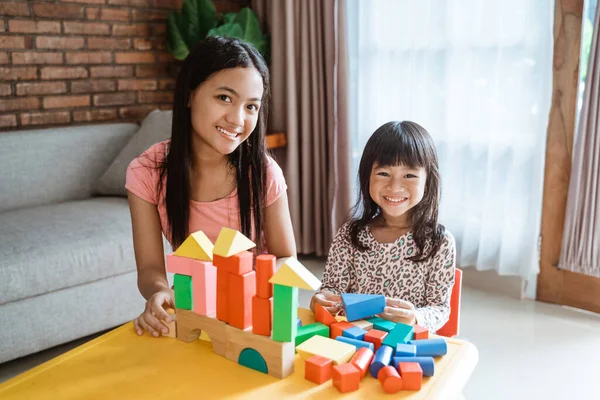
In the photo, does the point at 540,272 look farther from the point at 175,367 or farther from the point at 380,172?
the point at 175,367

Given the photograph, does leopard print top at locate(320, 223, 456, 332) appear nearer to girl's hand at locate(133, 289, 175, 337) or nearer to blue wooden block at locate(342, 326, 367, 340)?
blue wooden block at locate(342, 326, 367, 340)

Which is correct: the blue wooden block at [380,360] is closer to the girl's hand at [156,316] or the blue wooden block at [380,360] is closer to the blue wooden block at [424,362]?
the blue wooden block at [424,362]

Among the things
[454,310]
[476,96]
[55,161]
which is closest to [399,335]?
[454,310]

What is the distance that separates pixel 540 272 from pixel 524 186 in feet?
1.45

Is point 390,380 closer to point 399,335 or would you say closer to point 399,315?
point 399,335

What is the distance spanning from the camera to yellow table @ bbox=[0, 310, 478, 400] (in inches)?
40.7

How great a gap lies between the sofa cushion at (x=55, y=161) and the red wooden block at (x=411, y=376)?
7.63ft

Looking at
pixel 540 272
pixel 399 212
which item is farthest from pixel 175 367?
pixel 540 272

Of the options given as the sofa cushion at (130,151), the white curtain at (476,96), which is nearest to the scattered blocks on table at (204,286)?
the sofa cushion at (130,151)

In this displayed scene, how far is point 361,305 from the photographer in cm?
124

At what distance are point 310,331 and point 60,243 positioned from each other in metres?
1.46

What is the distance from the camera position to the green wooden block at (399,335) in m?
1.14

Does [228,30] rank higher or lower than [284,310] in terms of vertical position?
higher

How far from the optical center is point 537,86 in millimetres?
2656
